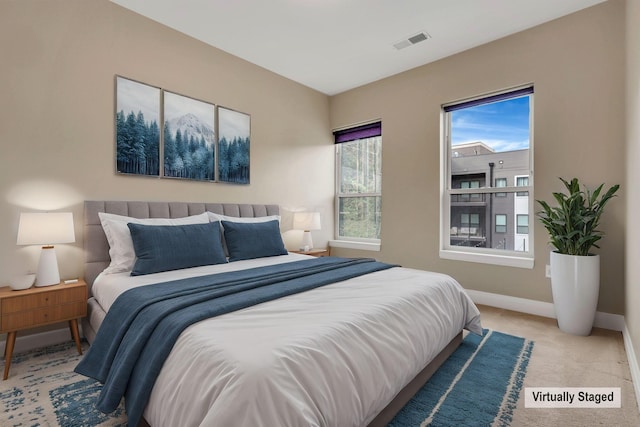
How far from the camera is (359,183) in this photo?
192 inches

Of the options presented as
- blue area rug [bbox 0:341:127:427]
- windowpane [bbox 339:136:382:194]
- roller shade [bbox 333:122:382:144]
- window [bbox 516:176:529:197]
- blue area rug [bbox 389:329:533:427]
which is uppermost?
roller shade [bbox 333:122:382:144]

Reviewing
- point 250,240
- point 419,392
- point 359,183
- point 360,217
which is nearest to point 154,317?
point 419,392

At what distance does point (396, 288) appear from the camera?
194cm

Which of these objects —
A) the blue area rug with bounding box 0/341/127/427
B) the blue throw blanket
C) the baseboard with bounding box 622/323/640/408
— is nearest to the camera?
the blue throw blanket

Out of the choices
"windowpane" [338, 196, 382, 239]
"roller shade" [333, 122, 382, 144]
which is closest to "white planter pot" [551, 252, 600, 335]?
"windowpane" [338, 196, 382, 239]

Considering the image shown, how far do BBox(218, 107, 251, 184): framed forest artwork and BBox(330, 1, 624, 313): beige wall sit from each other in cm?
190

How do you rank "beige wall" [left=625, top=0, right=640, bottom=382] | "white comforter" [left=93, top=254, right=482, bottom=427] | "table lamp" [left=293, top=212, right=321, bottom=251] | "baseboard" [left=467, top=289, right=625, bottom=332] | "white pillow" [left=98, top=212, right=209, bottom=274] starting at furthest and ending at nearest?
"table lamp" [left=293, top=212, right=321, bottom=251]
"baseboard" [left=467, top=289, right=625, bottom=332]
"white pillow" [left=98, top=212, right=209, bottom=274]
"beige wall" [left=625, top=0, right=640, bottom=382]
"white comforter" [left=93, top=254, right=482, bottom=427]

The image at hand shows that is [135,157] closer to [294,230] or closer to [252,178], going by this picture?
[252,178]

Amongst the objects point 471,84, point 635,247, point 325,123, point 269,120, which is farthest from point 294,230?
point 635,247

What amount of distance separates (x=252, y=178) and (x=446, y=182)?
8.06 feet

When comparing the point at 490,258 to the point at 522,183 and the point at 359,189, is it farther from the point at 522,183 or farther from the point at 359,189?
the point at 359,189

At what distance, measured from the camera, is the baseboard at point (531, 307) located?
274 centimetres

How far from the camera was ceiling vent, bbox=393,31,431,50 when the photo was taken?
3287mm

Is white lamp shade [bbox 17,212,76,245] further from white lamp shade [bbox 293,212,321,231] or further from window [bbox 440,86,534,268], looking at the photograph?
window [bbox 440,86,534,268]
